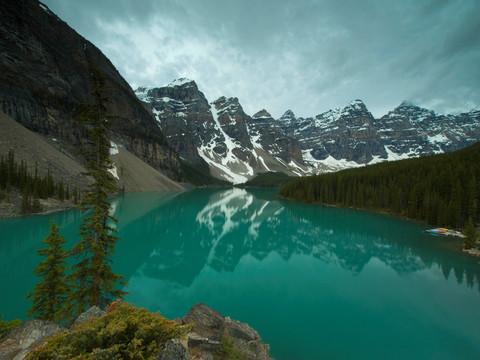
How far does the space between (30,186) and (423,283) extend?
189 ft

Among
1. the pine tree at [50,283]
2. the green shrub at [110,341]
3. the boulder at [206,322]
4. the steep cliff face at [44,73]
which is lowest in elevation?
the boulder at [206,322]

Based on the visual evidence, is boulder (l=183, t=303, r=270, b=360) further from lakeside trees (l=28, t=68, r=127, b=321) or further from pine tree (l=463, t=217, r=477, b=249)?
pine tree (l=463, t=217, r=477, b=249)

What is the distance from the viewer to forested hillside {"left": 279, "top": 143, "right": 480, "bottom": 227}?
41.0 m

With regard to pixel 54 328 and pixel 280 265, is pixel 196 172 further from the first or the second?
pixel 54 328

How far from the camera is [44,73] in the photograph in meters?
→ 90.2

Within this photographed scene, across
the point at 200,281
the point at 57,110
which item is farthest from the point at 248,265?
the point at 57,110

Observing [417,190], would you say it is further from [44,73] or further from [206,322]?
[44,73]

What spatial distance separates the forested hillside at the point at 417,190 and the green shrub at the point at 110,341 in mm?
51893

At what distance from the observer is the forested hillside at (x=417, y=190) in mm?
41000

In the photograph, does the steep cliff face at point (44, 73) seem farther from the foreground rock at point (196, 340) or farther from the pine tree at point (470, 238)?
the pine tree at point (470, 238)

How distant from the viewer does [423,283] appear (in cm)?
1911

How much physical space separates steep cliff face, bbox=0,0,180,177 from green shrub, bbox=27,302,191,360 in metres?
61.1

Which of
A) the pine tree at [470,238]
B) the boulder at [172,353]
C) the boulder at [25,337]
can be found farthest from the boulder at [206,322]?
the pine tree at [470,238]

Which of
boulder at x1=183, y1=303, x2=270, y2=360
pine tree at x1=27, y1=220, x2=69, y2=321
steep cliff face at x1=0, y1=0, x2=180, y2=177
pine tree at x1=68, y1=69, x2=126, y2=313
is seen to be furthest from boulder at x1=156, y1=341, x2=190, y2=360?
steep cliff face at x1=0, y1=0, x2=180, y2=177
